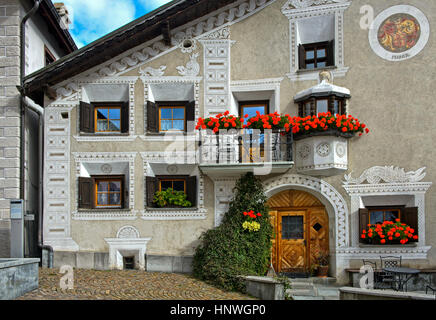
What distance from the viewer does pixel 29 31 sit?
483 inches

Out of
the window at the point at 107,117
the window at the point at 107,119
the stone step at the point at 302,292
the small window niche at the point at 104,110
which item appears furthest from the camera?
the window at the point at 107,119

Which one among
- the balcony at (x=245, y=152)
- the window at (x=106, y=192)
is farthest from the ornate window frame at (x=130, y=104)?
the balcony at (x=245, y=152)

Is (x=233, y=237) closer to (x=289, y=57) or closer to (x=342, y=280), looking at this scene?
(x=342, y=280)

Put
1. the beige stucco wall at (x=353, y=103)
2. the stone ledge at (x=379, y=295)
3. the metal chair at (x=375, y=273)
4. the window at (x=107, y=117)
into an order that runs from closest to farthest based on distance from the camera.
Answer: the stone ledge at (x=379, y=295), the metal chair at (x=375, y=273), the beige stucco wall at (x=353, y=103), the window at (x=107, y=117)

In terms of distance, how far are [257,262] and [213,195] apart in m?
2.36

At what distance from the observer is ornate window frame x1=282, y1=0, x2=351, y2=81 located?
36.4 feet

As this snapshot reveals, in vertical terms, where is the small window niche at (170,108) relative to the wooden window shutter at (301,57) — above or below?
below

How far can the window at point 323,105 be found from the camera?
10.7 m

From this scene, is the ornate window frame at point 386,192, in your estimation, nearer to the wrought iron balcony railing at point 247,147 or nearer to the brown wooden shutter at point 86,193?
the wrought iron balcony railing at point 247,147

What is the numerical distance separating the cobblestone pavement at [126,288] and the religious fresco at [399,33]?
8.04 m

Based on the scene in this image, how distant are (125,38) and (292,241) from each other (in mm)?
7838

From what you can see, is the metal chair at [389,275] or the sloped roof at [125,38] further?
the sloped roof at [125,38]

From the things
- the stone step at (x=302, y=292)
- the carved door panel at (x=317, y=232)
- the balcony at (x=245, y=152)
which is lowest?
the stone step at (x=302, y=292)

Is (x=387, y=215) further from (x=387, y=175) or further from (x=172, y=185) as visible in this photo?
(x=172, y=185)
